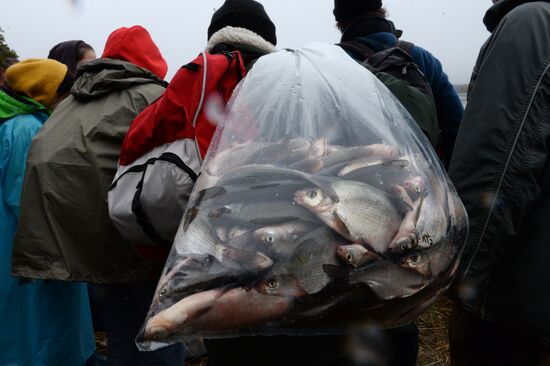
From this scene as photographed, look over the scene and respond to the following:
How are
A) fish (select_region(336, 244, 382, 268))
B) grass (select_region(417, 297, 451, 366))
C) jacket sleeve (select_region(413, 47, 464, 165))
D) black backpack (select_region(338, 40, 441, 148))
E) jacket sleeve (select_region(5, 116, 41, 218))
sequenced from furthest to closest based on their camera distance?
grass (select_region(417, 297, 451, 366)) → jacket sleeve (select_region(5, 116, 41, 218)) → jacket sleeve (select_region(413, 47, 464, 165)) → black backpack (select_region(338, 40, 441, 148)) → fish (select_region(336, 244, 382, 268))

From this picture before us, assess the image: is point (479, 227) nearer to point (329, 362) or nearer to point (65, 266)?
point (329, 362)

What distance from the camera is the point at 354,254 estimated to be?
112cm

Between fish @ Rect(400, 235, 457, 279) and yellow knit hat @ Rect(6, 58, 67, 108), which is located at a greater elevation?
yellow knit hat @ Rect(6, 58, 67, 108)

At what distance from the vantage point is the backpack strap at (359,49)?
6.93 feet

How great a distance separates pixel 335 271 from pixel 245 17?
125 cm

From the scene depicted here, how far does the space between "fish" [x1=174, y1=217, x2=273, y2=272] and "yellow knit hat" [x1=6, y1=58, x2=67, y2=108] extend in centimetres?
200

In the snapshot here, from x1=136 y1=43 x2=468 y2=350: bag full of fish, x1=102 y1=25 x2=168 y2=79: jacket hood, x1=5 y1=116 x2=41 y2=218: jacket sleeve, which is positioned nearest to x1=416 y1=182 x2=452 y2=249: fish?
x1=136 y1=43 x2=468 y2=350: bag full of fish

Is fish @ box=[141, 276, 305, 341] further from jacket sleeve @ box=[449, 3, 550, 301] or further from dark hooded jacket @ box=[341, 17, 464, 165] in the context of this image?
dark hooded jacket @ box=[341, 17, 464, 165]

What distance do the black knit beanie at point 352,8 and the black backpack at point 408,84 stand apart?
0.96 feet

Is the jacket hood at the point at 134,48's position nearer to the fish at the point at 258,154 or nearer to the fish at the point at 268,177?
the fish at the point at 258,154

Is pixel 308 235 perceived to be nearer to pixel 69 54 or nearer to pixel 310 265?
pixel 310 265

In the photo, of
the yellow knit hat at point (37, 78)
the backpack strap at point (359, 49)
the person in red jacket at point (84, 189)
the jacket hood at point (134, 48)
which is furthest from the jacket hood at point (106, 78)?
the backpack strap at point (359, 49)

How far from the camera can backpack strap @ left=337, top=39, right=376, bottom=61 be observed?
2111 mm

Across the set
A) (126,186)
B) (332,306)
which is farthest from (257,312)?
(126,186)
